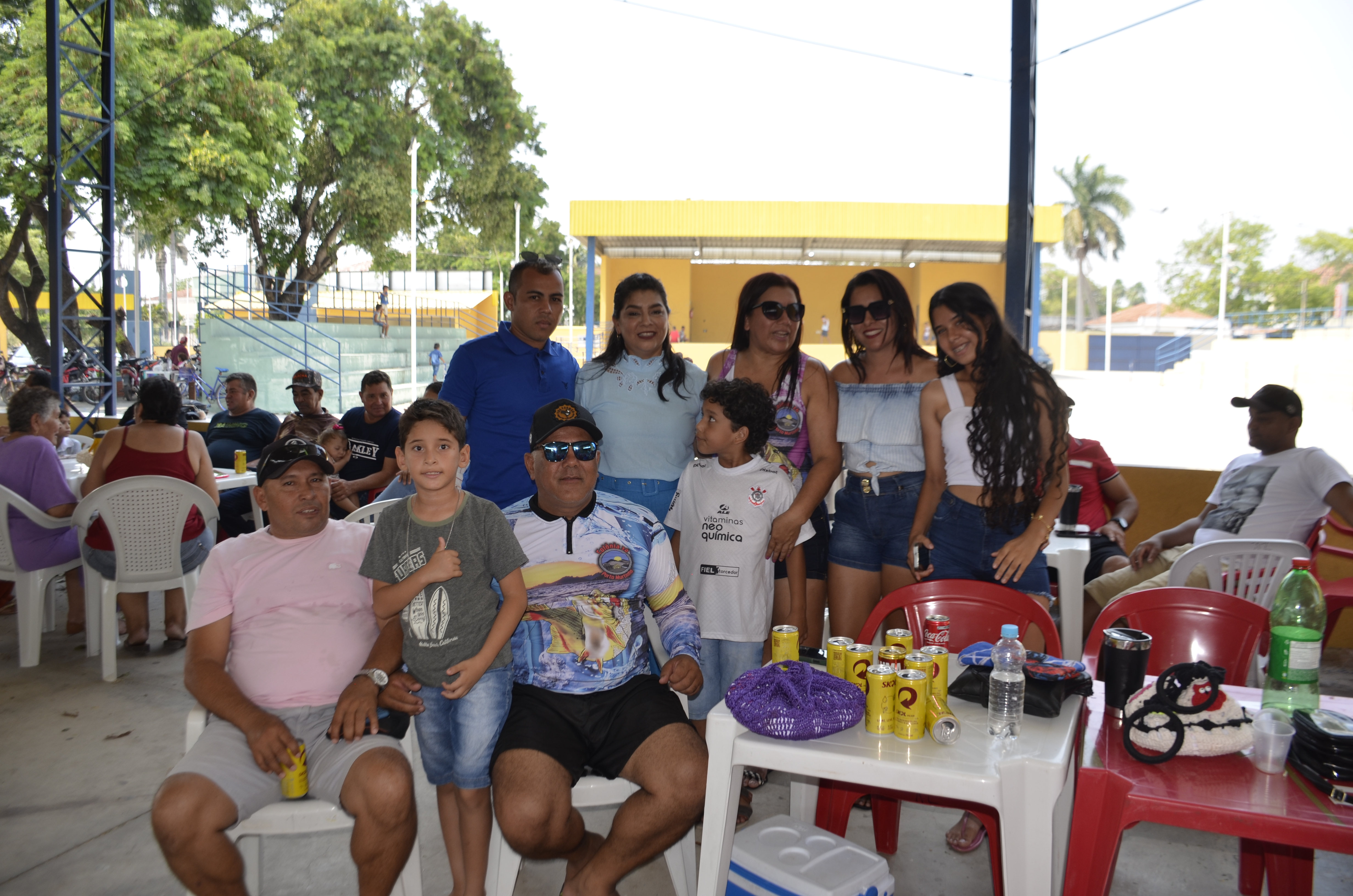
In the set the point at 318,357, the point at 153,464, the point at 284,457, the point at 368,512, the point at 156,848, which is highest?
the point at 318,357

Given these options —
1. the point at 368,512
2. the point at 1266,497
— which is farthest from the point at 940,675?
the point at 1266,497

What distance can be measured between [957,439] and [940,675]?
1.23 m

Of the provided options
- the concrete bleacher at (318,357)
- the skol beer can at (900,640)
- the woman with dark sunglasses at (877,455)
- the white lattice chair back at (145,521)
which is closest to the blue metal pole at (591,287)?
the concrete bleacher at (318,357)

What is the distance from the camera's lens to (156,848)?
2.81m

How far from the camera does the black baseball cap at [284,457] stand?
8.04 feet

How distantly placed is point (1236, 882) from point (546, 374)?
112 inches

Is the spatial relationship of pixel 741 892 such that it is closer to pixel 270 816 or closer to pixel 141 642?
pixel 270 816

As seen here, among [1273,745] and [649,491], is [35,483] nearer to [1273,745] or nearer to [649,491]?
[649,491]

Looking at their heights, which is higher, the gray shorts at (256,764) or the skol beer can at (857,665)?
the skol beer can at (857,665)

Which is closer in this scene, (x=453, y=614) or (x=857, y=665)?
(x=857, y=665)

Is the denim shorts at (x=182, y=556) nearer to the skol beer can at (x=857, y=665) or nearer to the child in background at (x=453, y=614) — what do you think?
the child in background at (x=453, y=614)

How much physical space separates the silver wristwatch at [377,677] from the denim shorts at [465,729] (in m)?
0.10

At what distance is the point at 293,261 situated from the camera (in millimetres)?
22203

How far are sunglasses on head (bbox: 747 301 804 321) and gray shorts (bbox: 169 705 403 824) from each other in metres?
1.84
